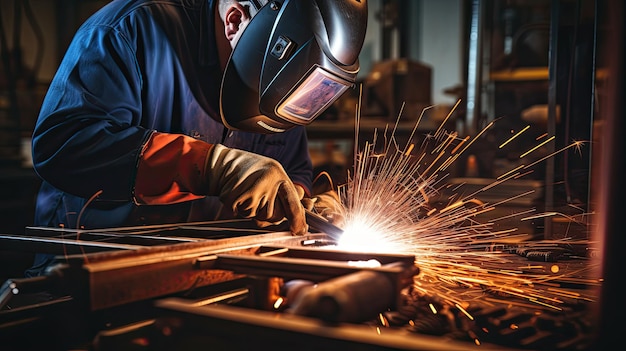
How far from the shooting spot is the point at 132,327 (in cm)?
120

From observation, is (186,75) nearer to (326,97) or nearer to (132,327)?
(326,97)

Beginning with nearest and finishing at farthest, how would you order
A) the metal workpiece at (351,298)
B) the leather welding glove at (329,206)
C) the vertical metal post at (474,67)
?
1. the metal workpiece at (351,298)
2. the leather welding glove at (329,206)
3. the vertical metal post at (474,67)

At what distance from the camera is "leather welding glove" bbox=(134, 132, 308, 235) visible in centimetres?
181

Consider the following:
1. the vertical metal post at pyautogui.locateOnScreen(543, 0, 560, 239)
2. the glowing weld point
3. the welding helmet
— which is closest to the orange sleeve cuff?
the welding helmet

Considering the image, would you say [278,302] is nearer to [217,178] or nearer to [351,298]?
[351,298]

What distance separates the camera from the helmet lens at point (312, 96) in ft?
6.43

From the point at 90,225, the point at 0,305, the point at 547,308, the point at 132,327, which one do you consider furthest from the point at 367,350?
the point at 90,225

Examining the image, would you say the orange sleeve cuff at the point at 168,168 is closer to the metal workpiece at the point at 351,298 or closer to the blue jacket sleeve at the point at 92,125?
the blue jacket sleeve at the point at 92,125

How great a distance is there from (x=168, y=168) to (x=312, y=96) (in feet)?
1.63

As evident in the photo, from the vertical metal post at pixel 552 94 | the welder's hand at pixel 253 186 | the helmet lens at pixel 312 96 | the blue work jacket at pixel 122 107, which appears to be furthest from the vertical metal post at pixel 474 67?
the welder's hand at pixel 253 186

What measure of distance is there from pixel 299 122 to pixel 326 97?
0.45 feet

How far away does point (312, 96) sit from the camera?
6.74 ft

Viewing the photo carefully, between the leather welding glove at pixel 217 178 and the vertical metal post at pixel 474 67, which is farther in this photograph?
the vertical metal post at pixel 474 67

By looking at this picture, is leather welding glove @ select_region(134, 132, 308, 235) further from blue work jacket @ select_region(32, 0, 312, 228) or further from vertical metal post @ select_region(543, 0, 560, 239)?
vertical metal post @ select_region(543, 0, 560, 239)
